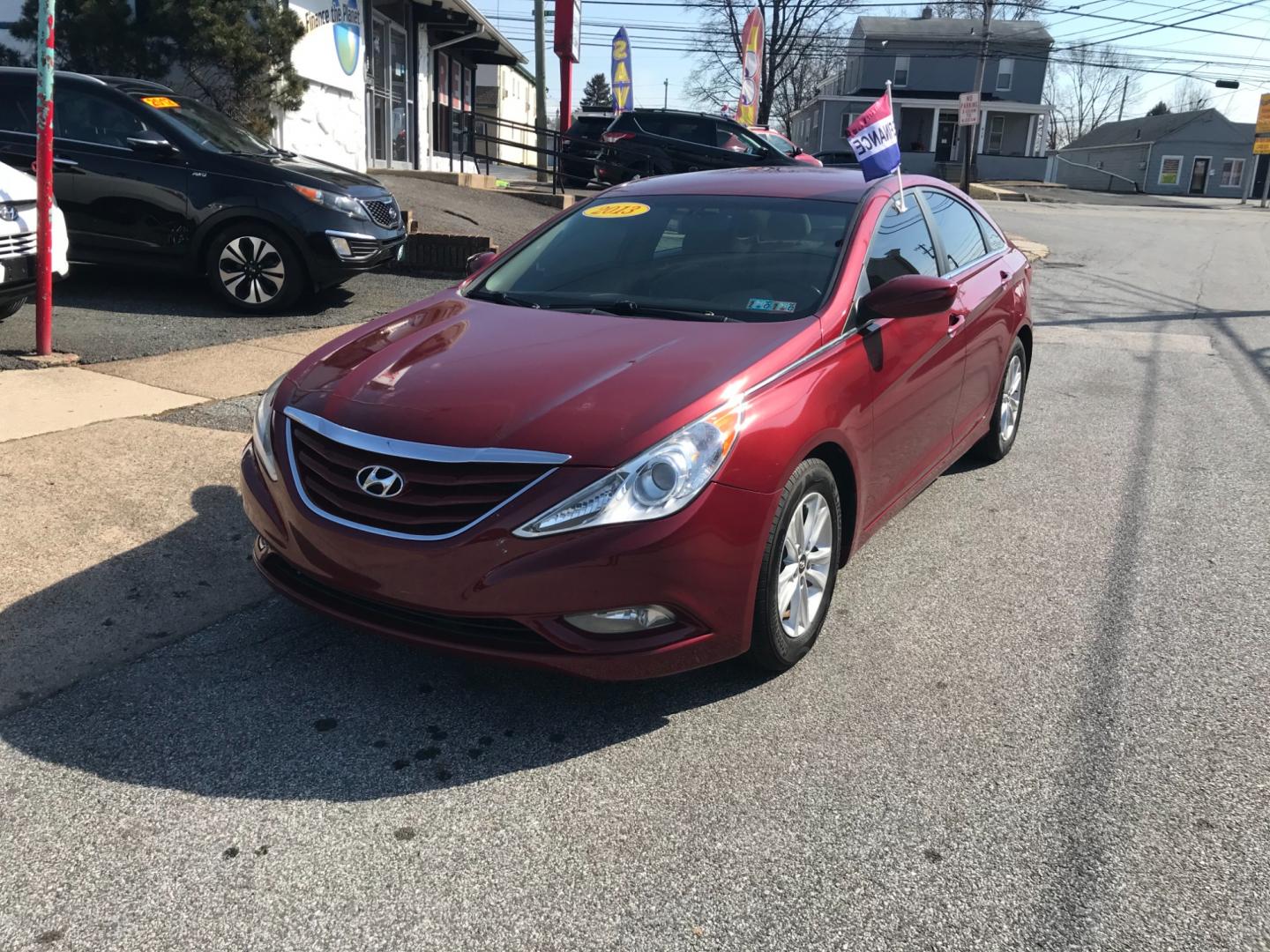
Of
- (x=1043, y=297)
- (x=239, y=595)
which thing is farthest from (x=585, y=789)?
(x=1043, y=297)

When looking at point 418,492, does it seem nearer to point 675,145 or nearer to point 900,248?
point 900,248

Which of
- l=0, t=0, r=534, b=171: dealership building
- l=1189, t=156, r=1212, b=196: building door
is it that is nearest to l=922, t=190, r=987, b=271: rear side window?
l=0, t=0, r=534, b=171: dealership building

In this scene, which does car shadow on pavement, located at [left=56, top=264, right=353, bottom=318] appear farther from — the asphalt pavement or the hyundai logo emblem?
the hyundai logo emblem

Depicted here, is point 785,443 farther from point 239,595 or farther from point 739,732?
point 239,595

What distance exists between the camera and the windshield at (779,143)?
2178cm

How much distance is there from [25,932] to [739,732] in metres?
1.88

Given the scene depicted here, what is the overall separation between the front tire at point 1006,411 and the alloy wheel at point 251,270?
576 centimetres

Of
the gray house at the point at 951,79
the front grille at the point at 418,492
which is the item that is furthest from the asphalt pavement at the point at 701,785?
the gray house at the point at 951,79

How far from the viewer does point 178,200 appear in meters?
8.42

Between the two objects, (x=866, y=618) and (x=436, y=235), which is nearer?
(x=866, y=618)

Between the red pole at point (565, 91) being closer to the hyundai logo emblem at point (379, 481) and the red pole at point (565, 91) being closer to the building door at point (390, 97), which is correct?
the building door at point (390, 97)

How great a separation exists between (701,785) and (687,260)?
7.23 ft

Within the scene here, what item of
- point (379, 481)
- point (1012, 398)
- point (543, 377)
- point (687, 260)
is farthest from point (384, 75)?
point (379, 481)

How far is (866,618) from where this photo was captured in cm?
397
